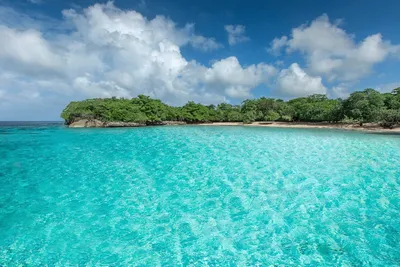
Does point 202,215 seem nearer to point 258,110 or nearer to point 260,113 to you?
point 260,113

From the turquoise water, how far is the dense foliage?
46.2 metres

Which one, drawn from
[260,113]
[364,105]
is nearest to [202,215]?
[364,105]

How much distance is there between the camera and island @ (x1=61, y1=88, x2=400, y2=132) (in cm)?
5331

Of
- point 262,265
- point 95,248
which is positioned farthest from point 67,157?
point 262,265

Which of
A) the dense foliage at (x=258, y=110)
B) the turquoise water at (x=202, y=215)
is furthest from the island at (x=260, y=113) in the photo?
the turquoise water at (x=202, y=215)

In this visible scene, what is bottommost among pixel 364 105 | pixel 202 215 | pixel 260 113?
pixel 202 215

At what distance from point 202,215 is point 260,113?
74.3 m

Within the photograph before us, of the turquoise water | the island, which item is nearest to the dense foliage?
the island

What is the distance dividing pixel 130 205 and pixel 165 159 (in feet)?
28.6

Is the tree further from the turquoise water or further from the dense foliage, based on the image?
the turquoise water

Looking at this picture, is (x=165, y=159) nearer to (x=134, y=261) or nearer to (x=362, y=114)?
(x=134, y=261)

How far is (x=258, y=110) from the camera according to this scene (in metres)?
82.8

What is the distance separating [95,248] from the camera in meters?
6.48

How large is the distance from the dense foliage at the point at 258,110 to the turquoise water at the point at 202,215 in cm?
4624
